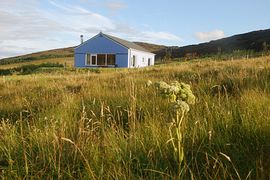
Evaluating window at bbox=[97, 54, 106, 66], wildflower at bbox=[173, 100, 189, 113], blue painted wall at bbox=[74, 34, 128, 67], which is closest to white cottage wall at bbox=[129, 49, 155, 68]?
blue painted wall at bbox=[74, 34, 128, 67]

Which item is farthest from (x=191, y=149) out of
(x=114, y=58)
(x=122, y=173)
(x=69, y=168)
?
(x=114, y=58)

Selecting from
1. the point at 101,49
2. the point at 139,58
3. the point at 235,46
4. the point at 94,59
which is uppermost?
the point at 235,46

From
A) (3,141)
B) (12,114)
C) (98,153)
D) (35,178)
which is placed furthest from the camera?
(12,114)

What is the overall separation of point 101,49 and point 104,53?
76cm

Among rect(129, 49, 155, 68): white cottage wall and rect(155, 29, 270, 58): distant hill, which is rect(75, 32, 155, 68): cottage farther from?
rect(155, 29, 270, 58): distant hill

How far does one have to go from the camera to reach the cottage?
155ft

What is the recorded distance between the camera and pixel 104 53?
1891 inches

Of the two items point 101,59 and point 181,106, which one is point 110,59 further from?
point 181,106

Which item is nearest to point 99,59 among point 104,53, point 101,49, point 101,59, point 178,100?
point 101,59

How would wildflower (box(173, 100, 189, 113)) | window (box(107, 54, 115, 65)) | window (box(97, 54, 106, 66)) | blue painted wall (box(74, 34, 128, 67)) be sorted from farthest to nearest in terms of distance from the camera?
window (box(97, 54, 106, 66)), window (box(107, 54, 115, 65)), blue painted wall (box(74, 34, 128, 67)), wildflower (box(173, 100, 189, 113))

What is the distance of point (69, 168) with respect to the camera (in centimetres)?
289

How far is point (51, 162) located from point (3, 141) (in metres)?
1.04

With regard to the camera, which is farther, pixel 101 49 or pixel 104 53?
pixel 101 49

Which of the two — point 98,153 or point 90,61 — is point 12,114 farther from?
point 90,61
